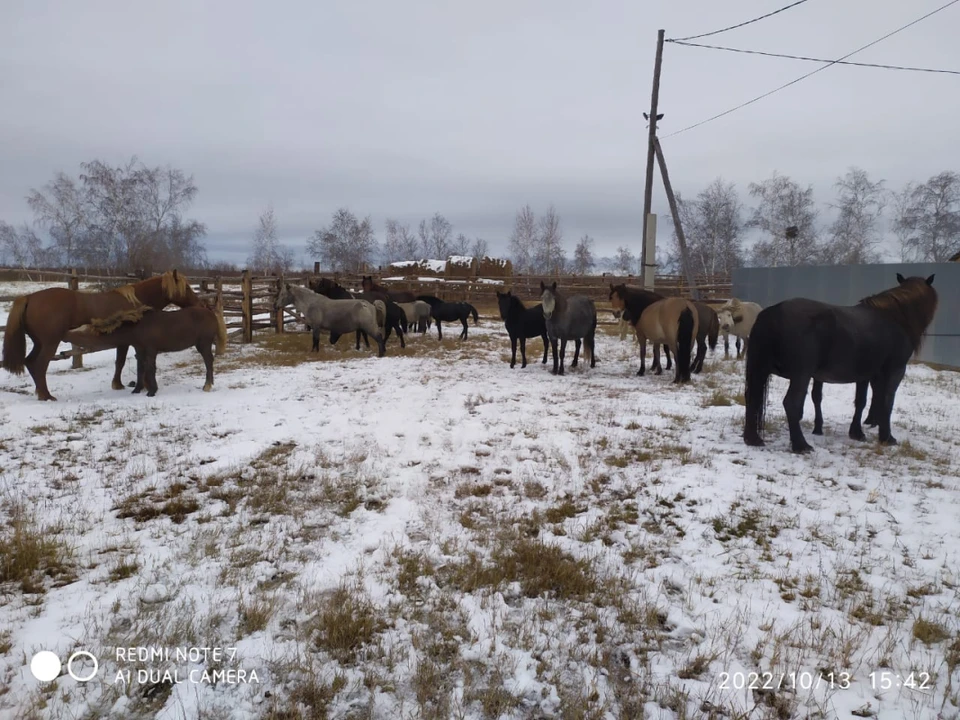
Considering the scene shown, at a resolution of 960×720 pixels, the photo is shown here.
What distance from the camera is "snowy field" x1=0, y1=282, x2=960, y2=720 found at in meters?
2.32

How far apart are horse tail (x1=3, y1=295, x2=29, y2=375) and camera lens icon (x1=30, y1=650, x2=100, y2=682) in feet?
23.5

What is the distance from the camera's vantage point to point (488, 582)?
315 centimetres

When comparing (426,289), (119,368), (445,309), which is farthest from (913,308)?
(426,289)

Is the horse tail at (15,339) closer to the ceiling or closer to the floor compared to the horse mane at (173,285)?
closer to the floor

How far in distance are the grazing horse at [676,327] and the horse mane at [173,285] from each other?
8.73 metres

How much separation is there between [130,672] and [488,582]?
1889 millimetres

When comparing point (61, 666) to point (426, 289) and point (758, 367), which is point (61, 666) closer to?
point (758, 367)

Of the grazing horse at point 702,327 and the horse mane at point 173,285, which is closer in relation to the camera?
the horse mane at point 173,285

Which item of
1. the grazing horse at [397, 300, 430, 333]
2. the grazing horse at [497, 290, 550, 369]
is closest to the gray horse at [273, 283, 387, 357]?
the grazing horse at [497, 290, 550, 369]

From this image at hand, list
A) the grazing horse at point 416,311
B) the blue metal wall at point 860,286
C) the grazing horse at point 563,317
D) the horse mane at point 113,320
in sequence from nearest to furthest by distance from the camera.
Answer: the horse mane at point 113,320, the grazing horse at point 563,317, the blue metal wall at point 860,286, the grazing horse at point 416,311

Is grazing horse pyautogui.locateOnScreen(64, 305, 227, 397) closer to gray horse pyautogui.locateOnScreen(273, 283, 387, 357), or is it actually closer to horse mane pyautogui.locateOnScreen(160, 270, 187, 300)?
horse mane pyautogui.locateOnScreen(160, 270, 187, 300)

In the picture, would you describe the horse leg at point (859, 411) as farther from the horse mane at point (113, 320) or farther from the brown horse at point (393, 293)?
the brown horse at point (393, 293)

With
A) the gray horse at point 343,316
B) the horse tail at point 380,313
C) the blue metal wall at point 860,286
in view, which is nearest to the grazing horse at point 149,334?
the gray horse at point 343,316

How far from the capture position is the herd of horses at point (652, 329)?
18.1 ft
